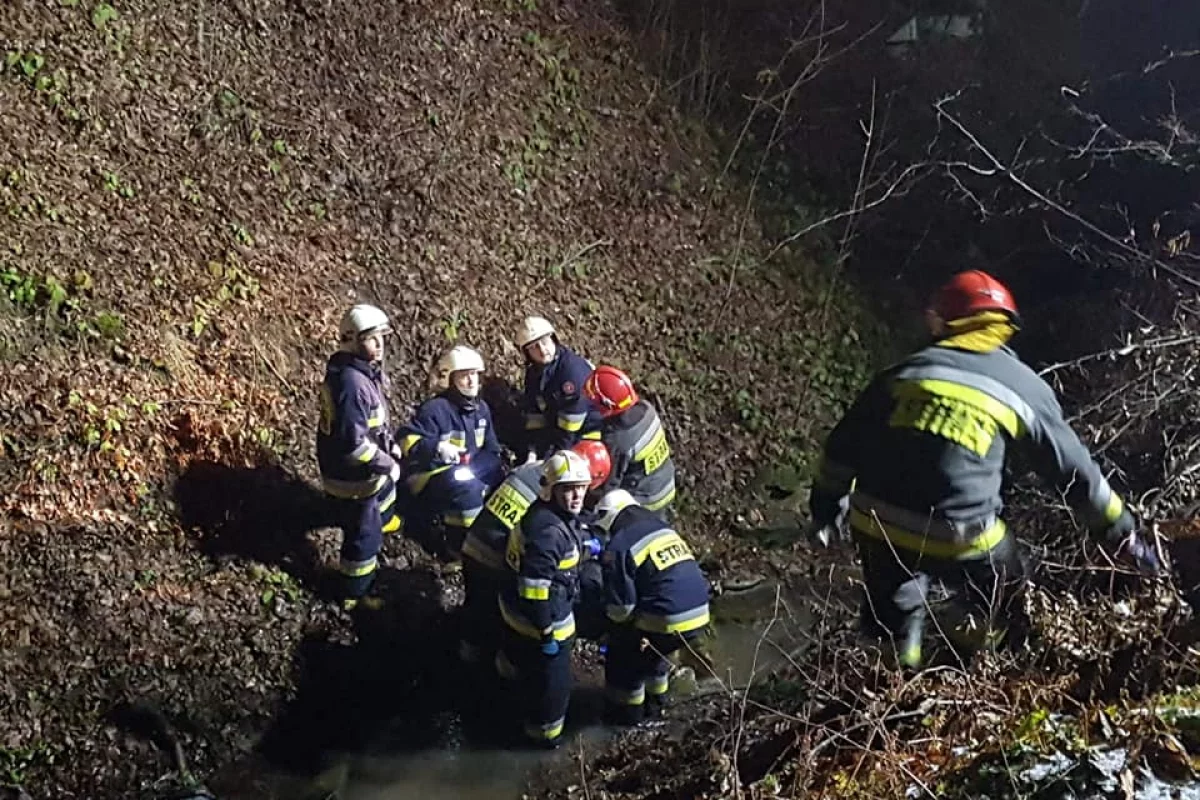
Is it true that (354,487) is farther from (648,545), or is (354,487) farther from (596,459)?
(648,545)

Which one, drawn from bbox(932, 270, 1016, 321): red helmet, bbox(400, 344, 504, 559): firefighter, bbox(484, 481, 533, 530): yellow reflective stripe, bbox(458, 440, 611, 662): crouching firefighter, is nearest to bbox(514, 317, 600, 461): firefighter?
bbox(400, 344, 504, 559): firefighter

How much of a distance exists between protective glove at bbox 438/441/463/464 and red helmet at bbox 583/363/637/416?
1072mm

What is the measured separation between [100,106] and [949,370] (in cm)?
729

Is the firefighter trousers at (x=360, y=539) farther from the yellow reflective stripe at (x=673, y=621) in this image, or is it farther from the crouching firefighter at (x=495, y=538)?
the yellow reflective stripe at (x=673, y=621)

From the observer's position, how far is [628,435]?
775cm

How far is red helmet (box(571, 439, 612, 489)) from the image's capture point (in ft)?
22.0

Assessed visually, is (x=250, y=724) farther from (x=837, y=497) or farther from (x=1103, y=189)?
(x=1103, y=189)

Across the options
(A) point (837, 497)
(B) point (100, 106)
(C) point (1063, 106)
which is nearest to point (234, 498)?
(B) point (100, 106)

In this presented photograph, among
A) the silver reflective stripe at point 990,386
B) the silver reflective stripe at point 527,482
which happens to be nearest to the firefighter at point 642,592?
the silver reflective stripe at point 527,482

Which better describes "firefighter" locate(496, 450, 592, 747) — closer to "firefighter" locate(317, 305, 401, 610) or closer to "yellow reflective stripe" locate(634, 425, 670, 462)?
"firefighter" locate(317, 305, 401, 610)

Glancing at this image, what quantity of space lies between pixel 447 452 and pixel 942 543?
385 centimetres

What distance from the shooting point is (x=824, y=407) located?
11312 millimetres

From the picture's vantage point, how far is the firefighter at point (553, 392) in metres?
8.27

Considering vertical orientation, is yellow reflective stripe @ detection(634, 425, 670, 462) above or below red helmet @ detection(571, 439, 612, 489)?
below
